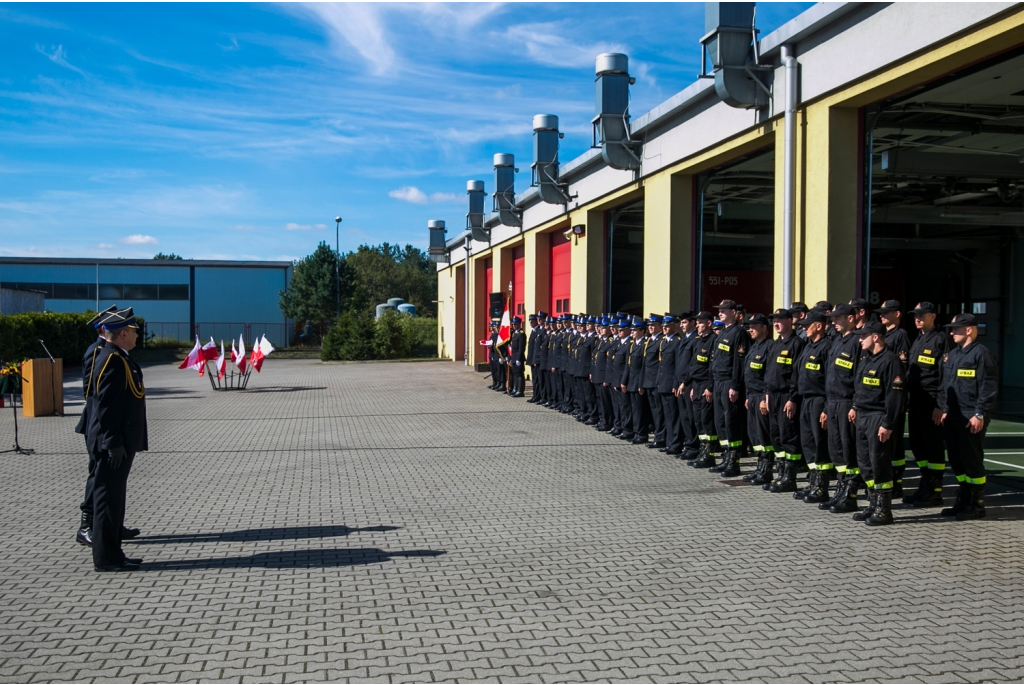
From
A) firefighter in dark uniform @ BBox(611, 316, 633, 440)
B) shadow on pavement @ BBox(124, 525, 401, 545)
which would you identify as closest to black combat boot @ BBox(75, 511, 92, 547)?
shadow on pavement @ BBox(124, 525, 401, 545)

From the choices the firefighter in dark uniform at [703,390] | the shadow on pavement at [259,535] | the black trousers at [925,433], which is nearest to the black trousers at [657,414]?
the firefighter in dark uniform at [703,390]

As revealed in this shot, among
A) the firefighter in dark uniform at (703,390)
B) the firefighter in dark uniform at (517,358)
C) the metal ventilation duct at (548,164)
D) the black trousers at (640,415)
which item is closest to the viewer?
the firefighter in dark uniform at (703,390)

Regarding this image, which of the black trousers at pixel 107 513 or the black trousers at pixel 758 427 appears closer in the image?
the black trousers at pixel 107 513

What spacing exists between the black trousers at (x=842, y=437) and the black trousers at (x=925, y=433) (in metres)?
0.98

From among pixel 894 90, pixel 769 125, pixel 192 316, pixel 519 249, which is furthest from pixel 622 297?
pixel 192 316

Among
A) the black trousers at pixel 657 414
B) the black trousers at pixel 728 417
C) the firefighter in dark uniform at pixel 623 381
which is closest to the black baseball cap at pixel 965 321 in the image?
the black trousers at pixel 728 417

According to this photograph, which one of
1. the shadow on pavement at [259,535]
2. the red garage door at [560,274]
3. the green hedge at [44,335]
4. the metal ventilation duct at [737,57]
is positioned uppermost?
the metal ventilation duct at [737,57]

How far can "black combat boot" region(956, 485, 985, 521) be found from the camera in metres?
7.75

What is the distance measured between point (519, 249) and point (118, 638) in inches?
1015

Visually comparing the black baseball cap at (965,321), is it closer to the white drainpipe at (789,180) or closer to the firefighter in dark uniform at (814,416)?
the firefighter in dark uniform at (814,416)

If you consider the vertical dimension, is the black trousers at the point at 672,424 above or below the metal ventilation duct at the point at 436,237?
below

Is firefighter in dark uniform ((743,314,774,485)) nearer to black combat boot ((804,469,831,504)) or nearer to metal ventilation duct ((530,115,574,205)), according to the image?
black combat boot ((804,469,831,504))

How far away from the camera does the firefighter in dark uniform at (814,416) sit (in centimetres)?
845

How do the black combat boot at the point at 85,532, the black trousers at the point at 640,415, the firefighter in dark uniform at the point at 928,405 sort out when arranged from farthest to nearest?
the black trousers at the point at 640,415
the firefighter in dark uniform at the point at 928,405
the black combat boot at the point at 85,532
